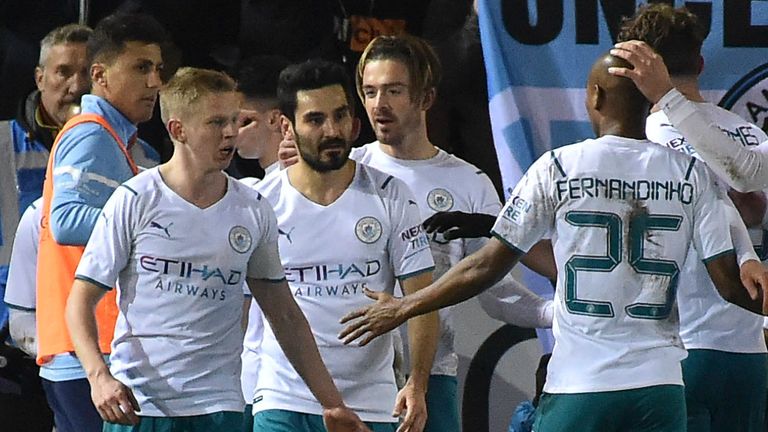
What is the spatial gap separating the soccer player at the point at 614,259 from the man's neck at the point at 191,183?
643 mm

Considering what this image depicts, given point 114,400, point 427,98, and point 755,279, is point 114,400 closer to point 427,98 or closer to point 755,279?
point 755,279

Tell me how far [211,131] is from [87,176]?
19.9 inches

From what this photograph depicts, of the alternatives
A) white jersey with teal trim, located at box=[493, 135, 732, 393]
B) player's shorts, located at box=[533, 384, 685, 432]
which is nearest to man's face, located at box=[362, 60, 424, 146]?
white jersey with teal trim, located at box=[493, 135, 732, 393]

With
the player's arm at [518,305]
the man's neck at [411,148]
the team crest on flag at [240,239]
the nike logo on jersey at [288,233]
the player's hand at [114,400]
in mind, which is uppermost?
the man's neck at [411,148]

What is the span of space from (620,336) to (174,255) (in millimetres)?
1345

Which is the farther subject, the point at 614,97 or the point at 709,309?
the point at 709,309

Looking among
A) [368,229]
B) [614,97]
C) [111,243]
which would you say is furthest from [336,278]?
[614,97]

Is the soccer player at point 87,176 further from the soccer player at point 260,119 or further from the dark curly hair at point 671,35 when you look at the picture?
the dark curly hair at point 671,35

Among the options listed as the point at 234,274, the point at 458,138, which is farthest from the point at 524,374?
the point at 234,274

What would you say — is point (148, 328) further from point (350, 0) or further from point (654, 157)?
point (350, 0)

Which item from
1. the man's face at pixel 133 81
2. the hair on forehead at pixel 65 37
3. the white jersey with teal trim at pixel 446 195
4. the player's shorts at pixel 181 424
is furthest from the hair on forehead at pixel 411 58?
the player's shorts at pixel 181 424

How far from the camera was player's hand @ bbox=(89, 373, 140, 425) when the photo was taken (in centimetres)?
495

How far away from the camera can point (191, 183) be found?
539 centimetres

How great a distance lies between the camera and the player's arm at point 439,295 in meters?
5.12
